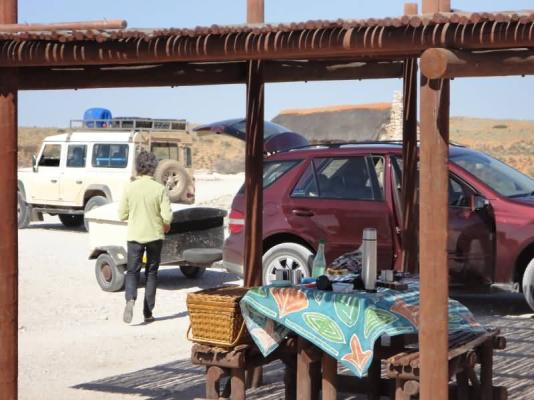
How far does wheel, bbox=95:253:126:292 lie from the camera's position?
44.4ft

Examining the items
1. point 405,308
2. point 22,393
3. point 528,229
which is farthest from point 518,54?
point 528,229

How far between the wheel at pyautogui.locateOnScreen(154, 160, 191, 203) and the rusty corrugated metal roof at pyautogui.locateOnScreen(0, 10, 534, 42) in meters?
15.9

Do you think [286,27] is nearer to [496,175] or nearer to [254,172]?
[254,172]

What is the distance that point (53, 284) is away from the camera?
14320 millimetres

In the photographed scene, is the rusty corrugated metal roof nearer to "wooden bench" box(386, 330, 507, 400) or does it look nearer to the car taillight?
"wooden bench" box(386, 330, 507, 400)

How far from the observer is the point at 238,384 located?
6.58 metres

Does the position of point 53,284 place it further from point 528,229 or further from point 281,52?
point 281,52

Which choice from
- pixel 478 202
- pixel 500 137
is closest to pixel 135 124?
pixel 478 202

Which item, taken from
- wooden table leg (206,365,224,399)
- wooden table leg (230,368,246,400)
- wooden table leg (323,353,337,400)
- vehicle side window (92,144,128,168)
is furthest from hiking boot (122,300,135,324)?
vehicle side window (92,144,128,168)

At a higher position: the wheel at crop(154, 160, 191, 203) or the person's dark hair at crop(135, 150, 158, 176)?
the person's dark hair at crop(135, 150, 158, 176)

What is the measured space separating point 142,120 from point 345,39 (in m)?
17.9

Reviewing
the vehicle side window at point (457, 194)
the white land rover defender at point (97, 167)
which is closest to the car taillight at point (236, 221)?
the vehicle side window at point (457, 194)

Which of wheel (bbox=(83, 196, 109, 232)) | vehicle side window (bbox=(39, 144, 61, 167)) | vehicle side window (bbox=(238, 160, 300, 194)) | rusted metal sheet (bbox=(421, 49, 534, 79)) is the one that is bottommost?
wheel (bbox=(83, 196, 109, 232))

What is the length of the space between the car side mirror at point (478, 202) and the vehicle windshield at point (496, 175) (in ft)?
0.75
